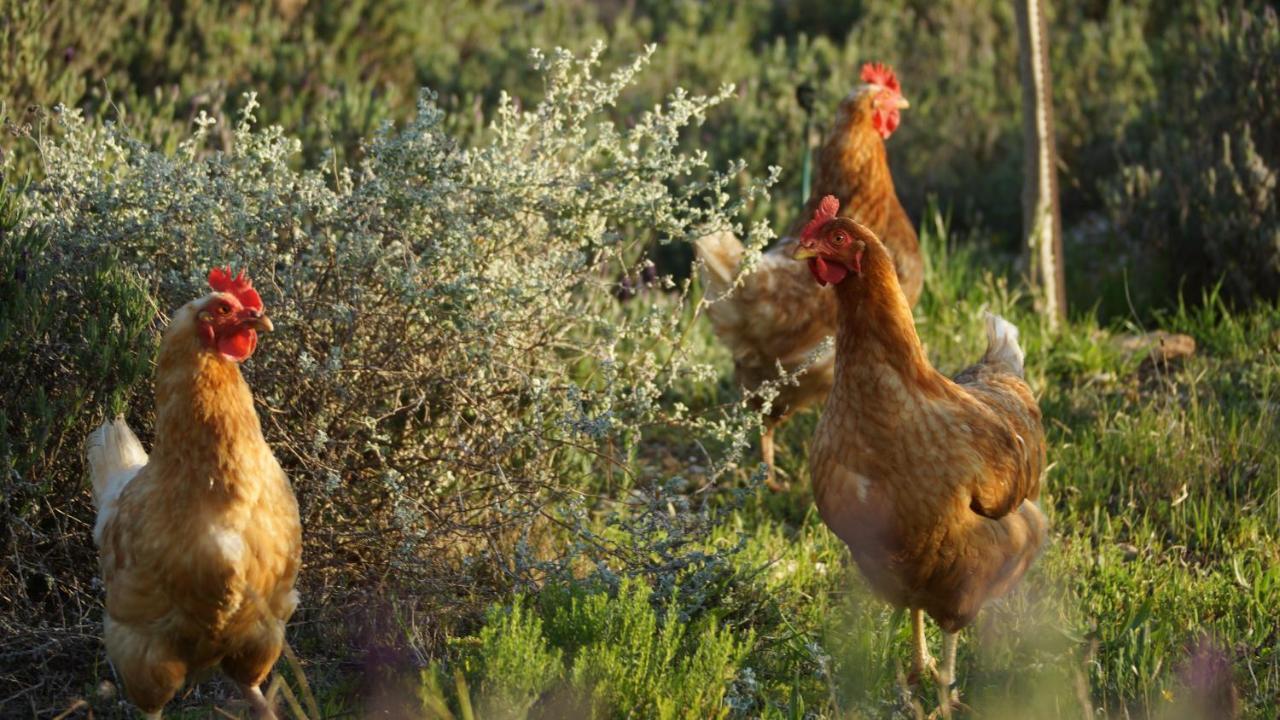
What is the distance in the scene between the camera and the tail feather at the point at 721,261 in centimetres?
498

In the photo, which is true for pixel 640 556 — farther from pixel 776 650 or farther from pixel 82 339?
pixel 82 339

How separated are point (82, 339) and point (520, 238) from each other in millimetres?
1288

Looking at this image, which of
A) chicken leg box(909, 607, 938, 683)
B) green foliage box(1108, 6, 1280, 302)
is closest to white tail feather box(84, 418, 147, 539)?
chicken leg box(909, 607, 938, 683)

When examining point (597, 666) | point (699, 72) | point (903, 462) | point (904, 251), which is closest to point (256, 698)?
point (597, 666)

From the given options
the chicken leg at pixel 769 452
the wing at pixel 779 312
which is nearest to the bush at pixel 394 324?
the wing at pixel 779 312

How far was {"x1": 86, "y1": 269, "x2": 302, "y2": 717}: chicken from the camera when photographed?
303 centimetres

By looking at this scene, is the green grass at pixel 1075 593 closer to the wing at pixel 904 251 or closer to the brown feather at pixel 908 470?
the brown feather at pixel 908 470

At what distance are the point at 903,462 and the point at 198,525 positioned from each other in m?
1.67

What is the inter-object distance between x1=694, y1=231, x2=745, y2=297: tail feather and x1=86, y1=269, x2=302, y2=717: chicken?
2.19 m

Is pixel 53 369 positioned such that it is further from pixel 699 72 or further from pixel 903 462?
pixel 699 72

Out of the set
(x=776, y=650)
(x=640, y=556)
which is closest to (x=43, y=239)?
(x=640, y=556)

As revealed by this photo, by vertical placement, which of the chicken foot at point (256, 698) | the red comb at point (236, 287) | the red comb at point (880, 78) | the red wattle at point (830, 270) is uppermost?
the red comb at point (880, 78)

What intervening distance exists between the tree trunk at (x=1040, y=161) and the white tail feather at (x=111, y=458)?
3.94 metres

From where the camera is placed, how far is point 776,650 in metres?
3.76
